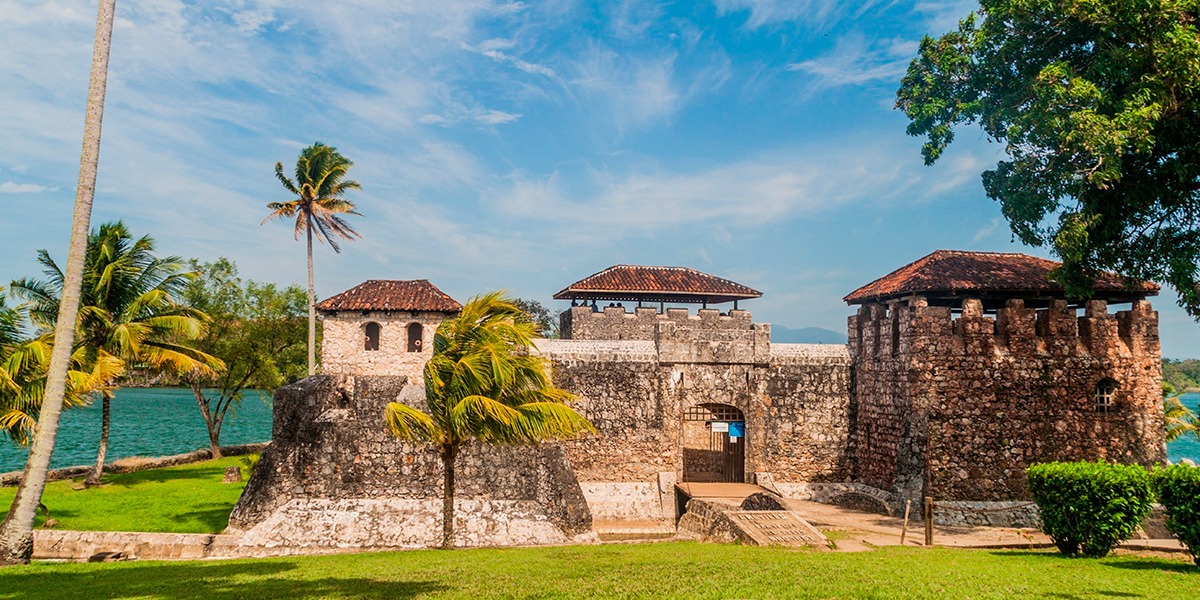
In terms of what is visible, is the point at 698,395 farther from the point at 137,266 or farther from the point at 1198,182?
the point at 137,266

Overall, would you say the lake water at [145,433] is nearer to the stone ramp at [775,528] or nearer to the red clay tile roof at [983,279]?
the red clay tile roof at [983,279]

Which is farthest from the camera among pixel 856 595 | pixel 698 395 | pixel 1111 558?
pixel 698 395

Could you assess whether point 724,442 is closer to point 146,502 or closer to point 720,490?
point 720,490

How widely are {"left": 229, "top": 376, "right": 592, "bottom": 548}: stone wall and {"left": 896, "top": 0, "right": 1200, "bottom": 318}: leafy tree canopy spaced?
12.8 meters

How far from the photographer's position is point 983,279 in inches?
682

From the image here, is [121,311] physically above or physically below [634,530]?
above

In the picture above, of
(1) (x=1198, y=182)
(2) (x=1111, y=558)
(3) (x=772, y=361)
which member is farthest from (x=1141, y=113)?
(3) (x=772, y=361)

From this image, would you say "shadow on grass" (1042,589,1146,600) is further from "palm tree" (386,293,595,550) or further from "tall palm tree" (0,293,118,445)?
"tall palm tree" (0,293,118,445)

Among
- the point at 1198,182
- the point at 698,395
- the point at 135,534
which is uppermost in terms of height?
the point at 1198,182

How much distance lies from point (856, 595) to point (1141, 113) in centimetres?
1078

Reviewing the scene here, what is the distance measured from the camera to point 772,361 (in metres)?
19.7

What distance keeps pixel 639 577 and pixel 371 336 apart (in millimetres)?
14383

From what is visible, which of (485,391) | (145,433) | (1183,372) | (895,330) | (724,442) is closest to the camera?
(485,391)

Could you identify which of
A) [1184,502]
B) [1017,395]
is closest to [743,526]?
[1184,502]
